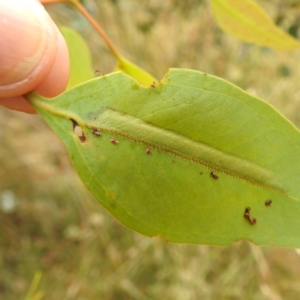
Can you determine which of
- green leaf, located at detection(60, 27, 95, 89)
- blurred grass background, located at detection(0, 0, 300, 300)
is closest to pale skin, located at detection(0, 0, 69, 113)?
green leaf, located at detection(60, 27, 95, 89)

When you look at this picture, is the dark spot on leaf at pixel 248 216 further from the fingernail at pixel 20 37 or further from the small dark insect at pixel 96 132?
the fingernail at pixel 20 37

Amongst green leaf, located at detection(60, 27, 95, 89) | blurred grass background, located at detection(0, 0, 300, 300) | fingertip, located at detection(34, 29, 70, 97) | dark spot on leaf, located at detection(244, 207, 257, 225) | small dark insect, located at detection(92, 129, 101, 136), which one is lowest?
blurred grass background, located at detection(0, 0, 300, 300)

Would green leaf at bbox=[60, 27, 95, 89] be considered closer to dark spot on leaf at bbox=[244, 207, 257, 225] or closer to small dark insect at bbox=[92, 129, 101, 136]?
small dark insect at bbox=[92, 129, 101, 136]

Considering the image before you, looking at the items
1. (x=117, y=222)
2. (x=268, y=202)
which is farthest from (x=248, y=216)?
(x=117, y=222)

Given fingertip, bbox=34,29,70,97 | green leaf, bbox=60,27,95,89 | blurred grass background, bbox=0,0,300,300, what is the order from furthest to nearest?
blurred grass background, bbox=0,0,300,300
green leaf, bbox=60,27,95,89
fingertip, bbox=34,29,70,97

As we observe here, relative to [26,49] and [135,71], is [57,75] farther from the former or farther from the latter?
[135,71]

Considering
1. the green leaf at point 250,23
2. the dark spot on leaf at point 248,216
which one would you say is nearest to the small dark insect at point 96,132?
the dark spot on leaf at point 248,216
